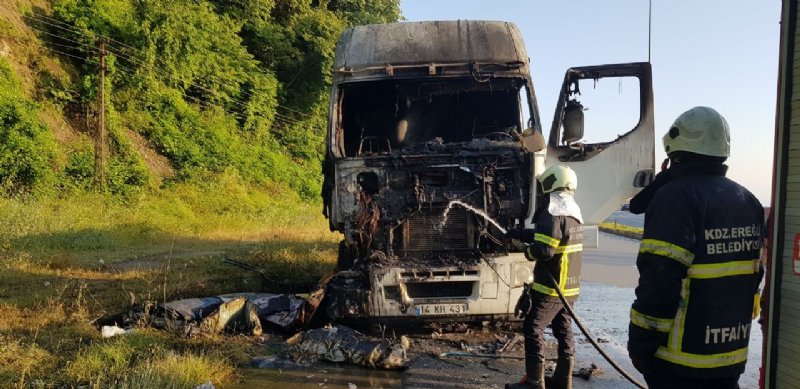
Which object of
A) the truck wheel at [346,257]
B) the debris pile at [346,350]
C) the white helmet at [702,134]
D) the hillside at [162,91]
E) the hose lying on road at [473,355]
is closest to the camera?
the white helmet at [702,134]

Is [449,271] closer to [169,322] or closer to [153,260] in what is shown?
[169,322]

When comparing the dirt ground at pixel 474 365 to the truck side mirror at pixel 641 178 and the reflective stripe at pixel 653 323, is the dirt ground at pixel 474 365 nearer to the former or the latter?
the truck side mirror at pixel 641 178

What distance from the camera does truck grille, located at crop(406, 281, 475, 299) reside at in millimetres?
4973

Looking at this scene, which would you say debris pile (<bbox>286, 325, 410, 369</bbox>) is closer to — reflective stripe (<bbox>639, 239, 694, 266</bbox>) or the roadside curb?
reflective stripe (<bbox>639, 239, 694, 266</bbox>)

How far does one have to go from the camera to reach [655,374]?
219cm

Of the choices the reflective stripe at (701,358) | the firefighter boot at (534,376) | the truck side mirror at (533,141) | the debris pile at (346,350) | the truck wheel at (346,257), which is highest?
the truck side mirror at (533,141)

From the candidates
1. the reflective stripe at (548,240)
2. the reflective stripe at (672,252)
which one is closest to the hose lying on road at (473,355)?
the reflective stripe at (548,240)

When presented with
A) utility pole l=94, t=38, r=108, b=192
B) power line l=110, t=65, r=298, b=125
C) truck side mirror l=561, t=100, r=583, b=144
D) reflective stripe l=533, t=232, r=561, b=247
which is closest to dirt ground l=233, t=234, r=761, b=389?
reflective stripe l=533, t=232, r=561, b=247

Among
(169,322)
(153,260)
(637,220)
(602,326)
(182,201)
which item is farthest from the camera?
(637,220)

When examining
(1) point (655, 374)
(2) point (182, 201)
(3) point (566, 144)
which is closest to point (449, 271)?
(3) point (566, 144)

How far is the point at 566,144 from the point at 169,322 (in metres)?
4.00

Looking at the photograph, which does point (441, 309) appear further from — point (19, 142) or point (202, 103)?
point (202, 103)

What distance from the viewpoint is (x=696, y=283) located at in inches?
82.0

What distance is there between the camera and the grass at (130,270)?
144 inches
